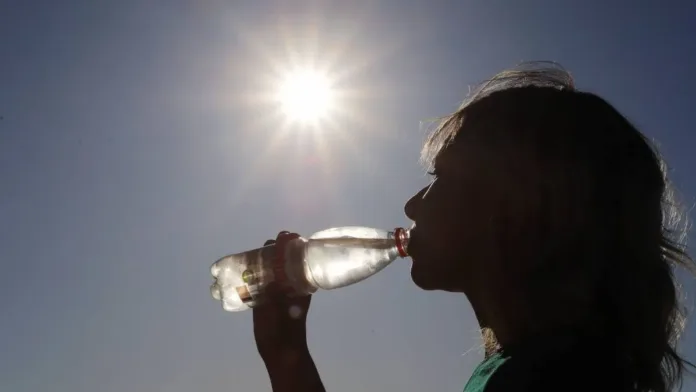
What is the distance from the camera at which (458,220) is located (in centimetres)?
218

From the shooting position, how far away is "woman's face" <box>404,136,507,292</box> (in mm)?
2150

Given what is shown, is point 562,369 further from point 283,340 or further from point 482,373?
point 283,340

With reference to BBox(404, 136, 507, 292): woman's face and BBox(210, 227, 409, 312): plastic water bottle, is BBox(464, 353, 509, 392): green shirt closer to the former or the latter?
BBox(404, 136, 507, 292): woman's face

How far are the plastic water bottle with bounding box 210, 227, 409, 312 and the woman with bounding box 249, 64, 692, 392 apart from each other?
0.19 metres

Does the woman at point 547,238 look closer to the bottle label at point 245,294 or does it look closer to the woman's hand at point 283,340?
the woman's hand at point 283,340

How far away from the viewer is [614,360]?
1.55 meters

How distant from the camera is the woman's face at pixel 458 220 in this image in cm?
215

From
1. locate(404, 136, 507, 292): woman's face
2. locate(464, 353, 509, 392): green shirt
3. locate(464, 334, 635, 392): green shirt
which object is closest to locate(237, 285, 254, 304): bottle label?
locate(404, 136, 507, 292): woman's face

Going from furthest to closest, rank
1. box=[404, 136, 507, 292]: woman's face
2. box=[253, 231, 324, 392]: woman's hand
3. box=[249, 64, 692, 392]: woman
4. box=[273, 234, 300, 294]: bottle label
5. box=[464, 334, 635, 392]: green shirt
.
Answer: box=[273, 234, 300, 294]: bottle label → box=[253, 231, 324, 392]: woman's hand → box=[404, 136, 507, 292]: woman's face → box=[249, 64, 692, 392]: woman → box=[464, 334, 635, 392]: green shirt

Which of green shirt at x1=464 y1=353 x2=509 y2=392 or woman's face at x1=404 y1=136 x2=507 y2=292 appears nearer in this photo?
green shirt at x1=464 y1=353 x2=509 y2=392

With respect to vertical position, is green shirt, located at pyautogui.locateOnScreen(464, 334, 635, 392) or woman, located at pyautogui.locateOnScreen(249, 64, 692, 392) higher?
woman, located at pyautogui.locateOnScreen(249, 64, 692, 392)

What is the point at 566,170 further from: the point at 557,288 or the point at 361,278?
the point at 361,278

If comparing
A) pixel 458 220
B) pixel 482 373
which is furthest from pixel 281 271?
pixel 482 373

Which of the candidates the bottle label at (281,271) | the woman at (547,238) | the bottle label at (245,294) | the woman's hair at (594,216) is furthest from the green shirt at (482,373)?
the bottle label at (245,294)
